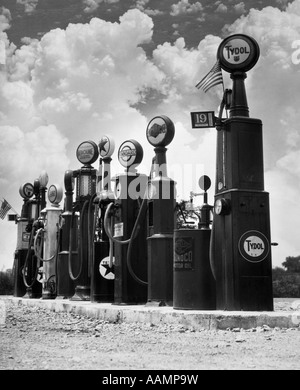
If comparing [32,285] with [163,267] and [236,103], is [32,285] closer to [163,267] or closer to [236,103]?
[163,267]

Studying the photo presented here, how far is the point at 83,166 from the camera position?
45.0 feet

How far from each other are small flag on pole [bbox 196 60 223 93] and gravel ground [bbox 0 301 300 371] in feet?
10.6

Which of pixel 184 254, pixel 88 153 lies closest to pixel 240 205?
pixel 184 254

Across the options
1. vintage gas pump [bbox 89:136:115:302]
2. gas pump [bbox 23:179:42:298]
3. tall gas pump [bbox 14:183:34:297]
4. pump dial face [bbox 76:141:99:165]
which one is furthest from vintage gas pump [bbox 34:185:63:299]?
vintage gas pump [bbox 89:136:115:302]

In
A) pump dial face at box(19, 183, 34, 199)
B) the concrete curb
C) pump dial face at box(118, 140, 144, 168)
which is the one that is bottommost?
the concrete curb

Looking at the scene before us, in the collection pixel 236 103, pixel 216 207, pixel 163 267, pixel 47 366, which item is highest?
pixel 236 103

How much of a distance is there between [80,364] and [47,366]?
237mm

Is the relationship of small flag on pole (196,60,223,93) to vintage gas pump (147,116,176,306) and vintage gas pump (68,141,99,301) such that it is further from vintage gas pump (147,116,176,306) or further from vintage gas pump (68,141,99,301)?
vintage gas pump (68,141,99,301)

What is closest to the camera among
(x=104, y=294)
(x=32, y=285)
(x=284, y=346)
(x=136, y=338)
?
(x=284, y=346)

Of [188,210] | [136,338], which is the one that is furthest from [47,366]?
[188,210]

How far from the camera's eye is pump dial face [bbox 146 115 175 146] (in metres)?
9.97

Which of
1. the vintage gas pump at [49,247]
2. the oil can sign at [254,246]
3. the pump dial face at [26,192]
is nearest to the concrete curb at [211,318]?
Answer: the oil can sign at [254,246]

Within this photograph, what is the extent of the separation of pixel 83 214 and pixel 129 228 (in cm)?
245

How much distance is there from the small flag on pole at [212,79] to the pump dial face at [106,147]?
3.81m
